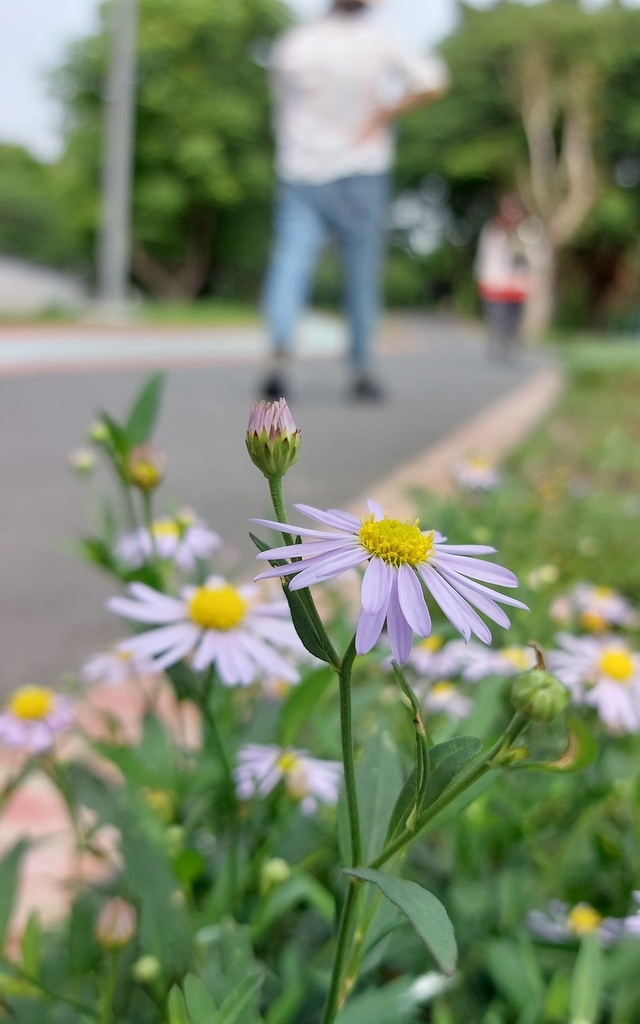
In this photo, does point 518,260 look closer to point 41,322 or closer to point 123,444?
point 41,322

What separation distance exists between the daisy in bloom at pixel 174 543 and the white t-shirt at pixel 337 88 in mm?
3230

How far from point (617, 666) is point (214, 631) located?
45cm

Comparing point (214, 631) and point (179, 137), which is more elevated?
point (179, 137)

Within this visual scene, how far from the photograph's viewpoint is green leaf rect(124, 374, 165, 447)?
2.81ft

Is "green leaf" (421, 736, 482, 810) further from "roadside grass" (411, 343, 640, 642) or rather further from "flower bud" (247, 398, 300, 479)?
"roadside grass" (411, 343, 640, 642)

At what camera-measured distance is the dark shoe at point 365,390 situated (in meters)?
4.80

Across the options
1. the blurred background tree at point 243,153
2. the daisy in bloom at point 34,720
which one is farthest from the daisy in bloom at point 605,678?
the blurred background tree at point 243,153

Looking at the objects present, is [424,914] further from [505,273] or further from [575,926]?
[505,273]

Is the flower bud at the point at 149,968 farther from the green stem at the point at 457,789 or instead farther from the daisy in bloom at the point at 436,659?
the daisy in bloom at the point at 436,659

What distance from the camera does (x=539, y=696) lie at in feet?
1.52

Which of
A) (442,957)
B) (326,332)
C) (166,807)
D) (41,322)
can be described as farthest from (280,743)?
(326,332)

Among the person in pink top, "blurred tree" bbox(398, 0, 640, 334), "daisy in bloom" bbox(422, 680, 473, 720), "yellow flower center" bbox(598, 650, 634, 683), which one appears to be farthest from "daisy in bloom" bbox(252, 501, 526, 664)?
"blurred tree" bbox(398, 0, 640, 334)

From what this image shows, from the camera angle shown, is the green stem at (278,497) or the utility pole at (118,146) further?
the utility pole at (118,146)

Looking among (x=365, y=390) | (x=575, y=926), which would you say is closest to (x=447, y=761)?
(x=575, y=926)
